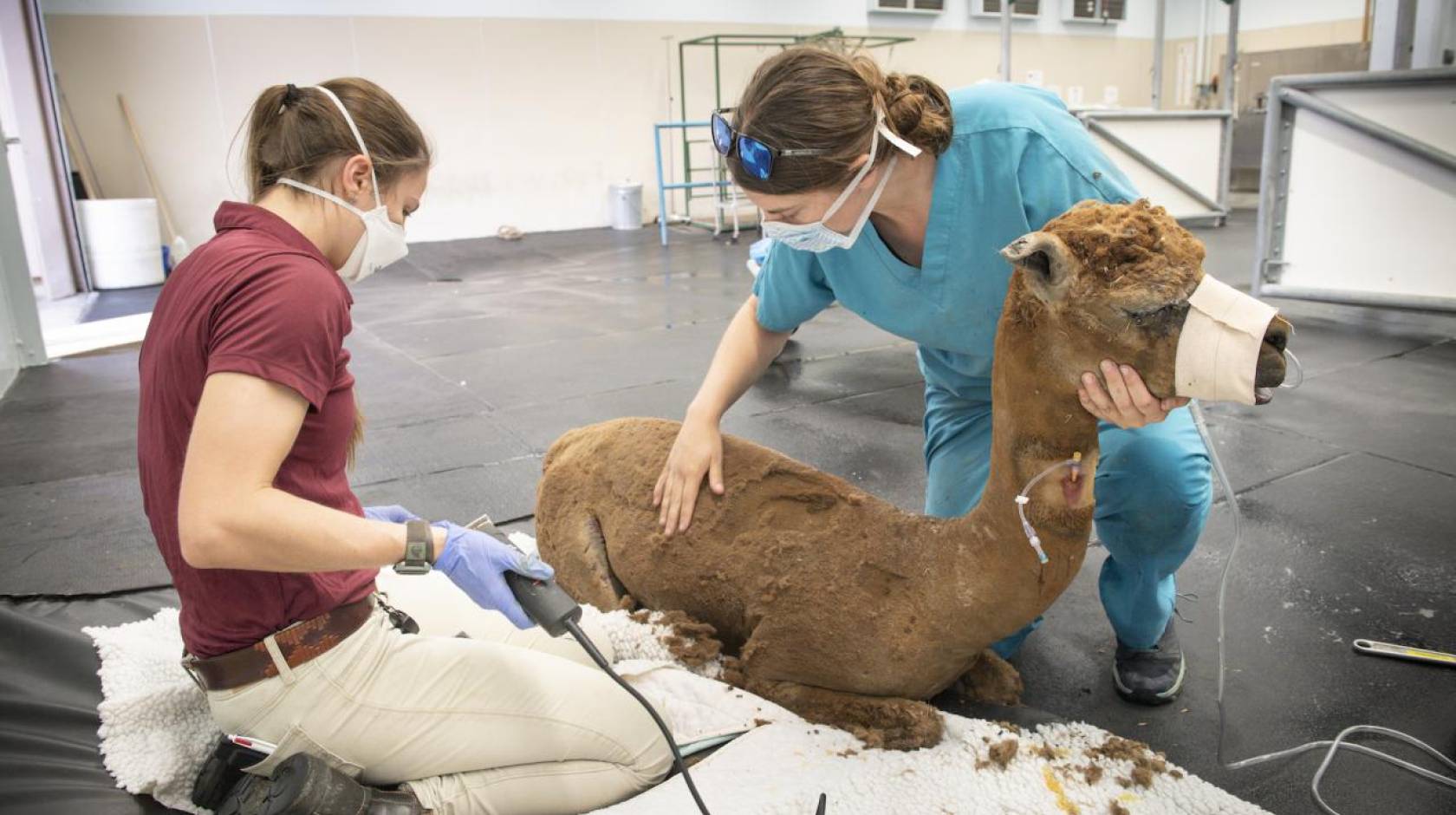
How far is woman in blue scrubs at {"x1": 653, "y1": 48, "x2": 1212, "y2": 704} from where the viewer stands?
197 cm

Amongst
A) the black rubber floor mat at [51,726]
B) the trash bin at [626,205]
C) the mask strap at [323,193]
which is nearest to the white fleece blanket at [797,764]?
the black rubber floor mat at [51,726]

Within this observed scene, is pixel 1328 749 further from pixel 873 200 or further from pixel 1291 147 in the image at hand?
pixel 1291 147

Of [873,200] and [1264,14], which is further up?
[1264,14]

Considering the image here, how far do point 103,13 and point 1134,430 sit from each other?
1226 cm

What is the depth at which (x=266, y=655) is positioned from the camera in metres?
1.75

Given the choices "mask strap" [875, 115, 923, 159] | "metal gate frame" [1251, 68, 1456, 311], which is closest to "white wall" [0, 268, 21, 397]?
"mask strap" [875, 115, 923, 159]

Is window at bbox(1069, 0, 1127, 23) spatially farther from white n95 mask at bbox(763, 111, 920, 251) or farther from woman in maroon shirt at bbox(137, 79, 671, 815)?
woman in maroon shirt at bbox(137, 79, 671, 815)

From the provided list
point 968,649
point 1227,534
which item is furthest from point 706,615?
point 1227,534

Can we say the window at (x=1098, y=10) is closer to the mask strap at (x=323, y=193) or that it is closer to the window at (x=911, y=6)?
the window at (x=911, y=6)

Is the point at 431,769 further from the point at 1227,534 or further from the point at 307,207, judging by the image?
the point at 1227,534

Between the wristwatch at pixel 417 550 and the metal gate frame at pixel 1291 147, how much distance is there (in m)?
6.45

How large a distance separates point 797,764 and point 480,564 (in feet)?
2.65

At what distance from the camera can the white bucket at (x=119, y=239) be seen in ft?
30.2

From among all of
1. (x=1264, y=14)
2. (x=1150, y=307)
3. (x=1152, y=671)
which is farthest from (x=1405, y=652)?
(x=1264, y=14)
